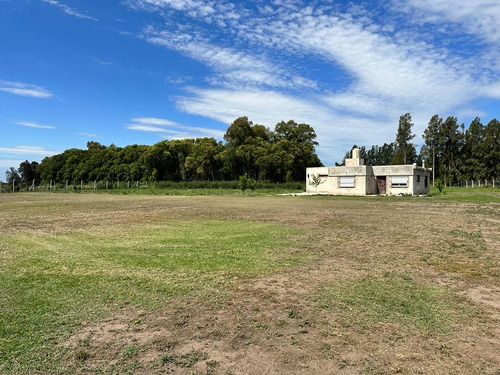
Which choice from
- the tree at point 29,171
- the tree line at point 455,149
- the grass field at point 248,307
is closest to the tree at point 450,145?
the tree line at point 455,149

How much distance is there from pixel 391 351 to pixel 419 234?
7.83 metres

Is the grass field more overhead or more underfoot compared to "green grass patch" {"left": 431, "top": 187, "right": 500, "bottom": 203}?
more underfoot

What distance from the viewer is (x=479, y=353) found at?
3268 millimetres

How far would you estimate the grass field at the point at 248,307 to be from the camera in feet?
10.3

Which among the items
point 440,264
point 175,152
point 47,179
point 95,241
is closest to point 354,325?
point 440,264

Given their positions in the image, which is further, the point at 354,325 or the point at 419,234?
the point at 419,234

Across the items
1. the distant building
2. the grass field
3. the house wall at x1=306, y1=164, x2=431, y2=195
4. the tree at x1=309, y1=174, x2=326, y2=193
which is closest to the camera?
the grass field

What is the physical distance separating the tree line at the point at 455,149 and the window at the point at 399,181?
31559mm

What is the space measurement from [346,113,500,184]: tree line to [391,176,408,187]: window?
31559 millimetres

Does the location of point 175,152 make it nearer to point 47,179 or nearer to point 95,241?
point 47,179

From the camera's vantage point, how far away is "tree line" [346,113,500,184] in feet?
208

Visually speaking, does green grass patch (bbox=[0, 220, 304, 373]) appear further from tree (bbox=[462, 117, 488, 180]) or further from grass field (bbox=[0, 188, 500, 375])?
tree (bbox=[462, 117, 488, 180])

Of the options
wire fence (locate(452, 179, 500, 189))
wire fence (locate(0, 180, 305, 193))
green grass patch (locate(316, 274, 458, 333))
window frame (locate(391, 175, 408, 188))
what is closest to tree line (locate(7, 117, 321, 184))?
wire fence (locate(0, 180, 305, 193))

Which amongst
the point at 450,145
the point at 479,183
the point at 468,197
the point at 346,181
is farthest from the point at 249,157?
the point at 450,145
